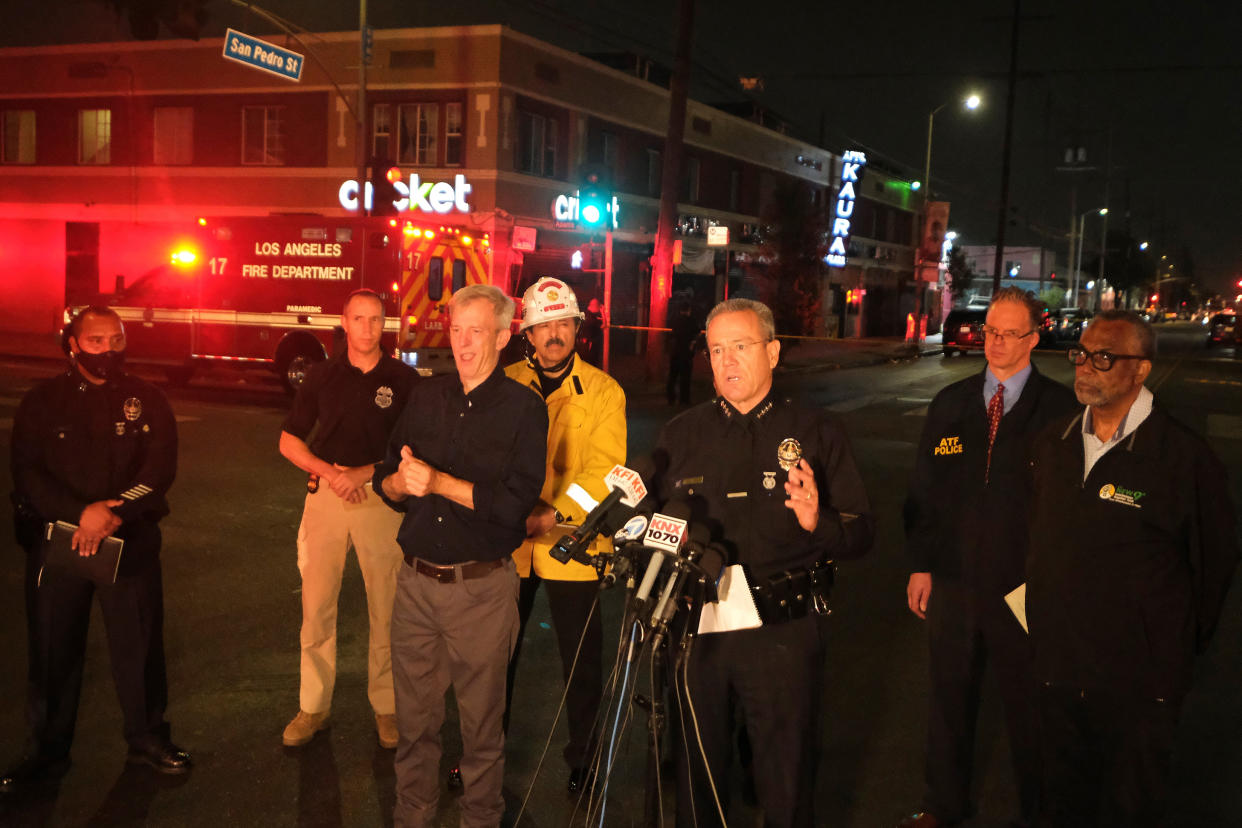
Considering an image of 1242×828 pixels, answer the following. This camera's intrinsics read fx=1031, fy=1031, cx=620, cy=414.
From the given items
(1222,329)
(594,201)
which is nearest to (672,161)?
(594,201)

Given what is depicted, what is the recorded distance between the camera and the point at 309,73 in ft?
90.1

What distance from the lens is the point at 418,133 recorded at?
26.8 m

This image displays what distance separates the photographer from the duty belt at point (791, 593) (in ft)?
10.2

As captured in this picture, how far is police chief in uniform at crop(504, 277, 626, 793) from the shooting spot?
4328 millimetres

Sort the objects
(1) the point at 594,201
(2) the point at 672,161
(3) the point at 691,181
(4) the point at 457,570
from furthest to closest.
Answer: (3) the point at 691,181 < (2) the point at 672,161 < (1) the point at 594,201 < (4) the point at 457,570

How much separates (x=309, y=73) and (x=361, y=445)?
2562 centimetres

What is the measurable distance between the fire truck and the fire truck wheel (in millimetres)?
22

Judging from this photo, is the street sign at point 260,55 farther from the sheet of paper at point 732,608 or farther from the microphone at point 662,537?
the microphone at point 662,537

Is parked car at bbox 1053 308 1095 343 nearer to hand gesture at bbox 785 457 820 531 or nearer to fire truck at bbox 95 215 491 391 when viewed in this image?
fire truck at bbox 95 215 491 391

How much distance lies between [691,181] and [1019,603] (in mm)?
32412

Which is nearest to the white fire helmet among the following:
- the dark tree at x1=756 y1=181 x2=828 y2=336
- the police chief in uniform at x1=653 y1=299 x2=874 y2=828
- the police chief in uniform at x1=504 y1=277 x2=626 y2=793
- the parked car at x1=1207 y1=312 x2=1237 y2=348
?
the police chief in uniform at x1=504 y1=277 x2=626 y2=793

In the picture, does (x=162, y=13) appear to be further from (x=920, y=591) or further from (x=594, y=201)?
(x=920, y=591)

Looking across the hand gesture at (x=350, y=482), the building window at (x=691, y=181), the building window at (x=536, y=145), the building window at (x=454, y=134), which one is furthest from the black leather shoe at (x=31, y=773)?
the building window at (x=691, y=181)

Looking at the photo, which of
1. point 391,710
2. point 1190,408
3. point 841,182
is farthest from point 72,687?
point 841,182
